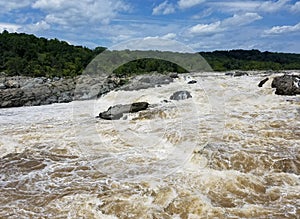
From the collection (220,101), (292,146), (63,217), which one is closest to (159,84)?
(220,101)

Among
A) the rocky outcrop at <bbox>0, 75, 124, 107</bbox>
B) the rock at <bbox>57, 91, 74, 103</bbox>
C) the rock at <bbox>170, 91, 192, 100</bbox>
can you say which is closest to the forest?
the rocky outcrop at <bbox>0, 75, 124, 107</bbox>

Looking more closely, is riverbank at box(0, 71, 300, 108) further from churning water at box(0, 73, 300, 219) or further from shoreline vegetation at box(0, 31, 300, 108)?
churning water at box(0, 73, 300, 219)

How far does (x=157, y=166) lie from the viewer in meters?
6.96

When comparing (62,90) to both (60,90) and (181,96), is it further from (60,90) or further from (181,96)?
(181,96)

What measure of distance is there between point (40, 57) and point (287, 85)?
37797 millimetres

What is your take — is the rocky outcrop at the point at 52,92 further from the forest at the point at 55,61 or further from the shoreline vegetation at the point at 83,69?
the forest at the point at 55,61

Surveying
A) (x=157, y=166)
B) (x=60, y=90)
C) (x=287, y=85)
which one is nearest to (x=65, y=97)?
(x=60, y=90)

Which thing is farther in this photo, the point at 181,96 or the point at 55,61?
the point at 55,61

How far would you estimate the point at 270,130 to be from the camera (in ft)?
29.3

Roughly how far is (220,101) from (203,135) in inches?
253

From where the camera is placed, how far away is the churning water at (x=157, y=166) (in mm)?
5090

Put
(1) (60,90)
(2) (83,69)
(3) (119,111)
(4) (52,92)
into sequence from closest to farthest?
(3) (119,111)
(4) (52,92)
(1) (60,90)
(2) (83,69)

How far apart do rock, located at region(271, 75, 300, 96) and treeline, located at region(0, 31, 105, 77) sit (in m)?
27.0

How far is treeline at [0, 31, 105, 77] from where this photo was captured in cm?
3738
